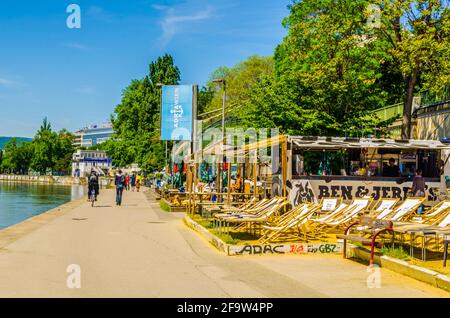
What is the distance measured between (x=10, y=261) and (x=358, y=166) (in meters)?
12.4

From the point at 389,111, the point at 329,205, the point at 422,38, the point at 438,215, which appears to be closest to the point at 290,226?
the point at 438,215

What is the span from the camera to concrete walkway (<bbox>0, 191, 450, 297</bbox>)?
8.46 meters

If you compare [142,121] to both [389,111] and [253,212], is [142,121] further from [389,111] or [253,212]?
[253,212]

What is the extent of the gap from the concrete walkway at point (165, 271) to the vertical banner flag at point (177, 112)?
20.7 meters

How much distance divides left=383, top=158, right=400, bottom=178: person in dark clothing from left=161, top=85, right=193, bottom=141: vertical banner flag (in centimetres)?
1880

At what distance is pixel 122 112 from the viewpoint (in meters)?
79.4

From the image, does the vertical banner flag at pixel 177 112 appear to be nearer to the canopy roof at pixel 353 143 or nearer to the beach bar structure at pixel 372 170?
the beach bar structure at pixel 372 170

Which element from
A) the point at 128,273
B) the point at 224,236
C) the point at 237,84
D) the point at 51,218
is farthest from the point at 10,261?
the point at 237,84

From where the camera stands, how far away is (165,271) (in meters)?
10.3

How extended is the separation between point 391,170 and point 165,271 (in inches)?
429

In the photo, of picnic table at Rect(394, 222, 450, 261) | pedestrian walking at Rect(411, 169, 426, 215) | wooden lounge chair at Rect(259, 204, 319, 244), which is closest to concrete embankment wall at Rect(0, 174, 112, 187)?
pedestrian walking at Rect(411, 169, 426, 215)

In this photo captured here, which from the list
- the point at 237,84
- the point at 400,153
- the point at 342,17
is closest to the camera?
the point at 400,153

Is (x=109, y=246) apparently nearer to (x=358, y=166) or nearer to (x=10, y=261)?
(x=10, y=261)

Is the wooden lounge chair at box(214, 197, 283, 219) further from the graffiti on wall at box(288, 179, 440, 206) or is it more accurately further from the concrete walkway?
the graffiti on wall at box(288, 179, 440, 206)
